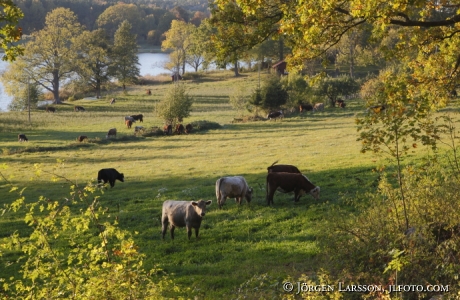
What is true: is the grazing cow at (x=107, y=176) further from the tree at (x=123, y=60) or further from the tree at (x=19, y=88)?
the tree at (x=123, y=60)

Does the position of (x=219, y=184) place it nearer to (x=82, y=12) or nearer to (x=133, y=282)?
(x=133, y=282)

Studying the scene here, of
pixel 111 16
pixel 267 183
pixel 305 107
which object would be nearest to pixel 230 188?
pixel 267 183

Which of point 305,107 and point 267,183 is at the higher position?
point 305,107

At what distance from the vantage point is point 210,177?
21.3 meters

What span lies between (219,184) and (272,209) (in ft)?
6.27

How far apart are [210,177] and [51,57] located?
5221 cm

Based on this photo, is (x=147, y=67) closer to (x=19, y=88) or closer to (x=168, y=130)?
(x=19, y=88)

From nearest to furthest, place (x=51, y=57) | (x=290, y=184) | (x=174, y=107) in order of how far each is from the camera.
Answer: (x=290, y=184)
(x=174, y=107)
(x=51, y=57)

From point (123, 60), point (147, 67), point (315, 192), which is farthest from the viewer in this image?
point (147, 67)

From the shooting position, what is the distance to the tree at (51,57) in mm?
63938

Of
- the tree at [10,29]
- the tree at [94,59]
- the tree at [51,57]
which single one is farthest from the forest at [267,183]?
the tree at [94,59]

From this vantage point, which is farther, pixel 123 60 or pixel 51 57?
pixel 123 60

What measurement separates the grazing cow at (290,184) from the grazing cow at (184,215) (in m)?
3.00

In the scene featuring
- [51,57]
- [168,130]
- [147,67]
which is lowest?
[168,130]
